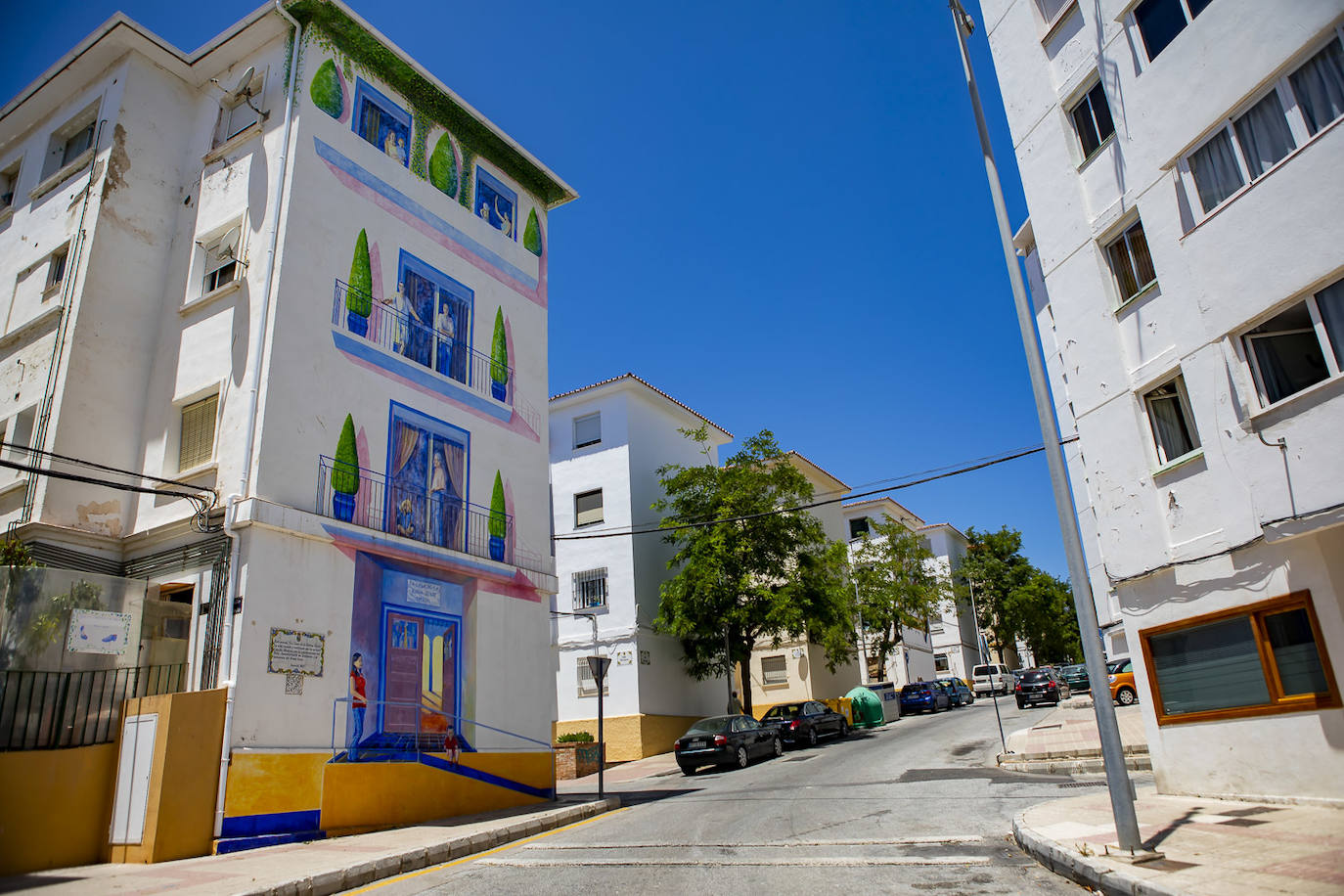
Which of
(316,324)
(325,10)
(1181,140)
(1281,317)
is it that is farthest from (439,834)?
(325,10)

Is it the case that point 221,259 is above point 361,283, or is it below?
above

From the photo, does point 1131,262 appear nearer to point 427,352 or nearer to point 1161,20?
point 1161,20

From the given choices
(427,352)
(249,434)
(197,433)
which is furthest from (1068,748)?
(197,433)

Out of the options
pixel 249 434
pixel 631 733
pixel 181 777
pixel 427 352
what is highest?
pixel 427 352

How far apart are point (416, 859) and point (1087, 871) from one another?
721cm

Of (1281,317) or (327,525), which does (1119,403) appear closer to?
(1281,317)

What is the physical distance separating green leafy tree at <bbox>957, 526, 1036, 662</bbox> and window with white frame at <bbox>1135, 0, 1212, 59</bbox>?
1893 inches

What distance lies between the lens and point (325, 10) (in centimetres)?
1600

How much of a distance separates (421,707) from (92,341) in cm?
872

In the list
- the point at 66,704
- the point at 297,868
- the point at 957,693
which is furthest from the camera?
the point at 957,693

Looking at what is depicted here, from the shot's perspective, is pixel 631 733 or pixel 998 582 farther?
pixel 998 582

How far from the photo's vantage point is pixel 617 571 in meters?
30.3

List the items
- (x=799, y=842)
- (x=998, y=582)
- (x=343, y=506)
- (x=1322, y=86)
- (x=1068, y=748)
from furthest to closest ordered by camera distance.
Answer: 1. (x=998, y=582)
2. (x=1068, y=748)
3. (x=343, y=506)
4. (x=799, y=842)
5. (x=1322, y=86)

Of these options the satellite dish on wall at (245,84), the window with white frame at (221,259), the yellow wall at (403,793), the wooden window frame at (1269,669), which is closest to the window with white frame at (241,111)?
the satellite dish on wall at (245,84)
